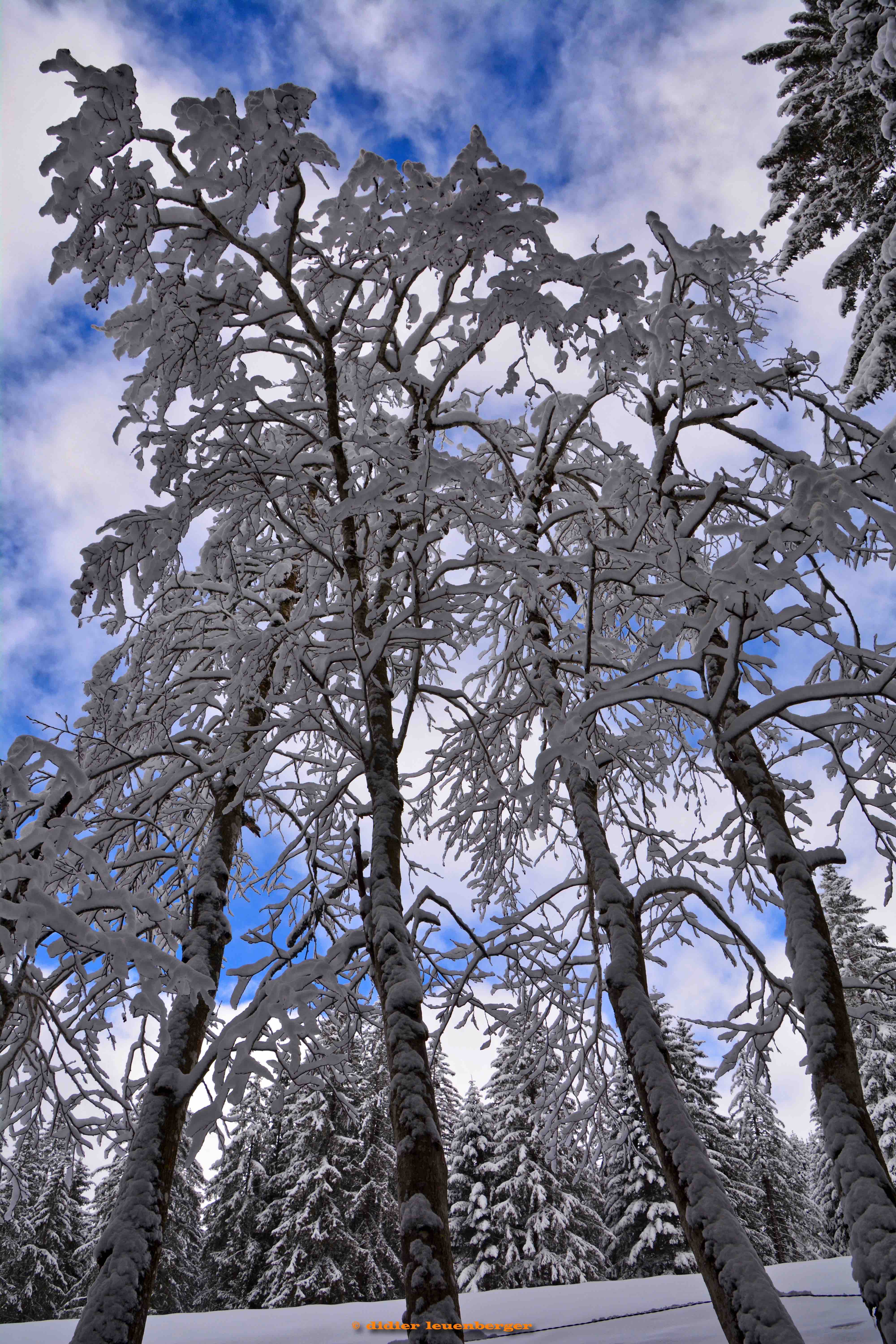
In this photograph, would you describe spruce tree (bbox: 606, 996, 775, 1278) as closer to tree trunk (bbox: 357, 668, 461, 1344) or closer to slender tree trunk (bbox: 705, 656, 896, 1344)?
slender tree trunk (bbox: 705, 656, 896, 1344)

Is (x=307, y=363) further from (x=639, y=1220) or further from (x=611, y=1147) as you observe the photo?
(x=639, y=1220)

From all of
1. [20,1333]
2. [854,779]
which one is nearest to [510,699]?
[854,779]

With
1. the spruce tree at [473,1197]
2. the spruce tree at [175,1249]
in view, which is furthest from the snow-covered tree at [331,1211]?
the spruce tree at [175,1249]

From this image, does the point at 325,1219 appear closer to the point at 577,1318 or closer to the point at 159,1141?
the point at 577,1318

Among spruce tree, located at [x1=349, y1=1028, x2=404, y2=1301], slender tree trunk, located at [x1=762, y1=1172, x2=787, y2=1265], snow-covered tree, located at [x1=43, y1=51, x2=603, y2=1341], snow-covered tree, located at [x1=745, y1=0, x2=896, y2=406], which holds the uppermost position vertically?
snow-covered tree, located at [x1=745, y1=0, x2=896, y2=406]

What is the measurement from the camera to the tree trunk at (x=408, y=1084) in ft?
9.70

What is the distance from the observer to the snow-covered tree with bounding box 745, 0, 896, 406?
7.00 m

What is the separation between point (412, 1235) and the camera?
121 inches

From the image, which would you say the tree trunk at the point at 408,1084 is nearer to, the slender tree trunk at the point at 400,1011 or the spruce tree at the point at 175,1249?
the slender tree trunk at the point at 400,1011

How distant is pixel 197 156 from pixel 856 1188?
564 centimetres

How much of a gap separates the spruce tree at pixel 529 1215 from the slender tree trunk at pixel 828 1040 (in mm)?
13832

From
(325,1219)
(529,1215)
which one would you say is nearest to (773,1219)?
(529,1215)

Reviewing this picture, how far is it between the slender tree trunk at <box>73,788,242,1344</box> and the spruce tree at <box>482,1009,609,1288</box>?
12373 mm

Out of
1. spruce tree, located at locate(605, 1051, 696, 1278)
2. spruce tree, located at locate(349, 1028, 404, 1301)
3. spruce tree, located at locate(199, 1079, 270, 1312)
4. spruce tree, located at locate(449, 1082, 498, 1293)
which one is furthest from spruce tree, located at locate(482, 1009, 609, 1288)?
spruce tree, located at locate(199, 1079, 270, 1312)
